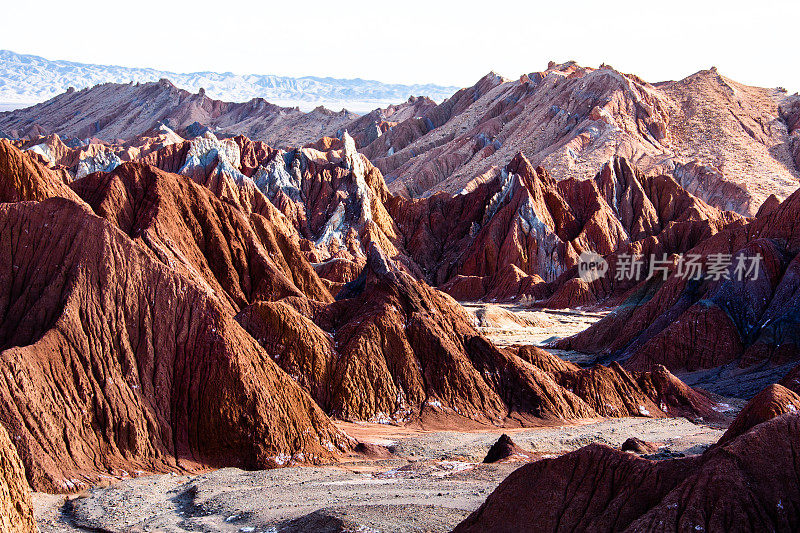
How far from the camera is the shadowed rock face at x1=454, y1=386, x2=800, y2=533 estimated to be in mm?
15359

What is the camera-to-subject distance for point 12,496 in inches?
675

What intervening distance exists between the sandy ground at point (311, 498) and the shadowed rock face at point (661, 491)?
7.93 ft

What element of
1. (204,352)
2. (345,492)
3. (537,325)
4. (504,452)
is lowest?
(345,492)

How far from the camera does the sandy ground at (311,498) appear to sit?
2008cm

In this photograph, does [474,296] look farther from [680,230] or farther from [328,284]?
[328,284]

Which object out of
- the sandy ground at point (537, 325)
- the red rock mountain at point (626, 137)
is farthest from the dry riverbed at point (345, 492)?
the red rock mountain at point (626, 137)

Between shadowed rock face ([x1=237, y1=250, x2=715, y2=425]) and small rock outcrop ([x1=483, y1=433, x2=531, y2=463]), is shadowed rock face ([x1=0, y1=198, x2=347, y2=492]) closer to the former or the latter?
small rock outcrop ([x1=483, y1=433, x2=531, y2=463])

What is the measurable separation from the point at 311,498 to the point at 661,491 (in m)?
9.70

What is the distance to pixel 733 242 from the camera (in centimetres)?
5762

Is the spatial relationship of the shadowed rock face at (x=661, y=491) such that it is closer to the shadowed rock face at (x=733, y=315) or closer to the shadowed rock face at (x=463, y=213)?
the shadowed rock face at (x=733, y=315)

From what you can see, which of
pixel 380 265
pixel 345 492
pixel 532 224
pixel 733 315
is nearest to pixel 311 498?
pixel 345 492

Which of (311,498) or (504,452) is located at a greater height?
(504,452)

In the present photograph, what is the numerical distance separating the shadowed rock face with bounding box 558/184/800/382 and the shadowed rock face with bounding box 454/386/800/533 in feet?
112

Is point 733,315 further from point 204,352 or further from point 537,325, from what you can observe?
point 204,352
